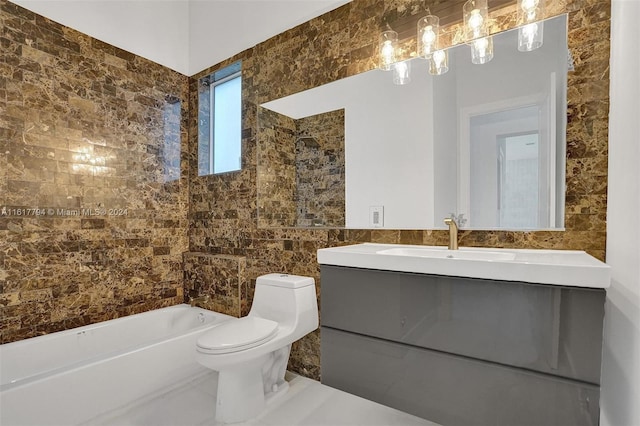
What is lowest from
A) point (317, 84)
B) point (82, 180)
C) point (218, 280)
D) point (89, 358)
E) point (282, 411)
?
point (282, 411)

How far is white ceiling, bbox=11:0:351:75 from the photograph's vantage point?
2.32 metres

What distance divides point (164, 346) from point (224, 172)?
145 cm

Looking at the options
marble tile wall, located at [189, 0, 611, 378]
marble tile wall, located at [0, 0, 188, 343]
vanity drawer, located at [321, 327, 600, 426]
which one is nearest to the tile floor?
marble tile wall, located at [189, 0, 611, 378]

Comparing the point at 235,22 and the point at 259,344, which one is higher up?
the point at 235,22

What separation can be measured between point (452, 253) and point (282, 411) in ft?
4.40

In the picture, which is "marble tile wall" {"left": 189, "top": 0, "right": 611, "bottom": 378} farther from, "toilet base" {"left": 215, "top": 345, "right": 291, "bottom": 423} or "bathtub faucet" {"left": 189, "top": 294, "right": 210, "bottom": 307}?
"toilet base" {"left": 215, "top": 345, "right": 291, "bottom": 423}

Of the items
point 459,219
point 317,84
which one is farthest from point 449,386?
point 317,84

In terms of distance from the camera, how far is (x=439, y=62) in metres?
1.82

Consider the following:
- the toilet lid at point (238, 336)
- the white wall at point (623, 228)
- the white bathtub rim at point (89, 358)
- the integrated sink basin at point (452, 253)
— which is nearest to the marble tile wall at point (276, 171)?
the toilet lid at point (238, 336)

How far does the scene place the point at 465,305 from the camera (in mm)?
1212

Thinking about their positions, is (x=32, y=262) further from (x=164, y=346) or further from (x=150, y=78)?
(x=150, y=78)

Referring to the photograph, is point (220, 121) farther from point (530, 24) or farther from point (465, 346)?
point (465, 346)

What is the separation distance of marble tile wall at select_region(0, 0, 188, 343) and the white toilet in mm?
1213

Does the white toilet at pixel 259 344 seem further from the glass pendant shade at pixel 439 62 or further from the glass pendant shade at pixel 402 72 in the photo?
the glass pendant shade at pixel 439 62
